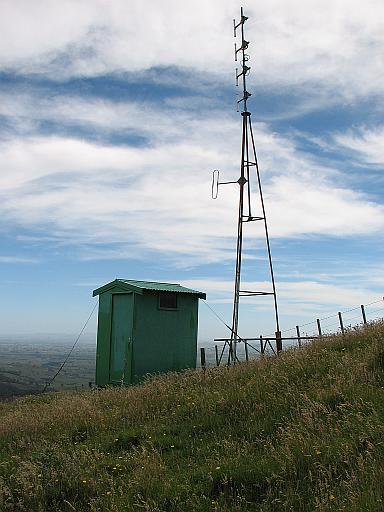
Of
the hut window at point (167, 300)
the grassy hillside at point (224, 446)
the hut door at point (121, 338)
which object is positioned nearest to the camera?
the grassy hillside at point (224, 446)

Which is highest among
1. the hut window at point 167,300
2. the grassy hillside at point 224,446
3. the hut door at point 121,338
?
the hut window at point 167,300

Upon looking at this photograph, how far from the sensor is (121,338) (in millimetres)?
17578

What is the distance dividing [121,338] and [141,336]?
86 centimetres

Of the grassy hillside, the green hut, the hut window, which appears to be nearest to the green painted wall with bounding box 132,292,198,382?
the green hut

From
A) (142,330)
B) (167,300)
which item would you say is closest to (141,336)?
(142,330)

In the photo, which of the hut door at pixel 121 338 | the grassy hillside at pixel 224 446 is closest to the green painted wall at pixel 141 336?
the hut door at pixel 121 338

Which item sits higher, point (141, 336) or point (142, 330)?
point (142, 330)

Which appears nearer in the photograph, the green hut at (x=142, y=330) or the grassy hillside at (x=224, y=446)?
the grassy hillside at (x=224, y=446)

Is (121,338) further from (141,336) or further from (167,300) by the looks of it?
(167,300)

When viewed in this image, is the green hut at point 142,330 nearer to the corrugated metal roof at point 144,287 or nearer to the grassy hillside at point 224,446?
the corrugated metal roof at point 144,287

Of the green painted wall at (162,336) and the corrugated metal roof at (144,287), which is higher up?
the corrugated metal roof at (144,287)

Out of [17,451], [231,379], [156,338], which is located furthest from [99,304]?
[17,451]

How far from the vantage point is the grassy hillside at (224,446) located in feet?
19.4

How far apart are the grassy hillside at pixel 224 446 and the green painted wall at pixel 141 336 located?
542 cm
